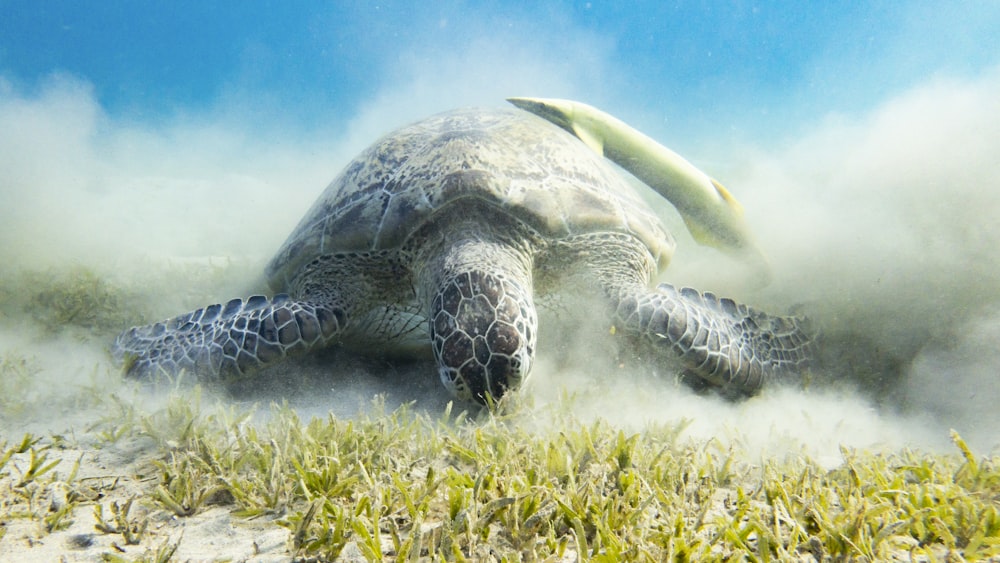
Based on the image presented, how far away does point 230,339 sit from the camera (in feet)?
10.1

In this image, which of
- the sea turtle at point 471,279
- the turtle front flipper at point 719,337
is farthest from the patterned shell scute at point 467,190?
the turtle front flipper at point 719,337

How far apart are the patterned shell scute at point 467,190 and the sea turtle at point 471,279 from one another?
12 millimetres

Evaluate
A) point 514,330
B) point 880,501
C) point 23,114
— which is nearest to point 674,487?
point 880,501

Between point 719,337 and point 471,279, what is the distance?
169 centimetres

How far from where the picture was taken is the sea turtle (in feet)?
9.23

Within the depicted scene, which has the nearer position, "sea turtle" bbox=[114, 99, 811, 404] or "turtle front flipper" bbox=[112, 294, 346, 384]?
"sea turtle" bbox=[114, 99, 811, 404]

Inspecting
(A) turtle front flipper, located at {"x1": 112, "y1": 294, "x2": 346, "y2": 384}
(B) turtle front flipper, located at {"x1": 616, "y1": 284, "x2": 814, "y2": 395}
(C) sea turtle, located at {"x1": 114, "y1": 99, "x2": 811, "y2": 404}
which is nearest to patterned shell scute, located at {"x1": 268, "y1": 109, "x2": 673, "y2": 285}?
(C) sea turtle, located at {"x1": 114, "y1": 99, "x2": 811, "y2": 404}

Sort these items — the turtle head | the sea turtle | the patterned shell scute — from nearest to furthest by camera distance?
the turtle head → the sea turtle → the patterned shell scute

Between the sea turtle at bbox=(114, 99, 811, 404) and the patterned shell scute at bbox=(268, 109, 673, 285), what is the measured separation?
0.01 metres

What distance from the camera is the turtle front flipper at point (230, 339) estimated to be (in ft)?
9.91

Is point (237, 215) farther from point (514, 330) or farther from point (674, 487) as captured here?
point (674, 487)

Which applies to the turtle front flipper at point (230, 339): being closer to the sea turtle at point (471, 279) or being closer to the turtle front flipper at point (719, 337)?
the sea turtle at point (471, 279)

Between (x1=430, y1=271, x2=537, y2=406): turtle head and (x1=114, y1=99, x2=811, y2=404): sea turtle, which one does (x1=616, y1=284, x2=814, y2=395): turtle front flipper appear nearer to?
(x1=114, y1=99, x2=811, y2=404): sea turtle

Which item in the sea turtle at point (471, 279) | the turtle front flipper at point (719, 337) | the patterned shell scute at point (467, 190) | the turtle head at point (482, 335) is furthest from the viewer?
the patterned shell scute at point (467, 190)
